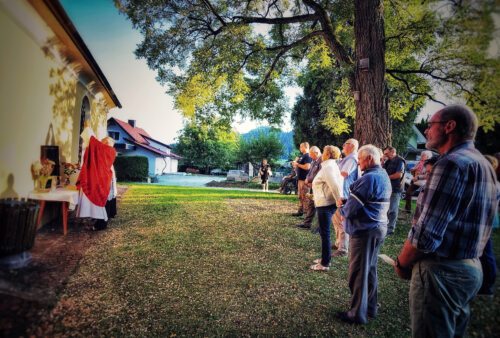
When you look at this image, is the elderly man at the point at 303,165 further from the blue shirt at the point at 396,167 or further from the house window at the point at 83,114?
the house window at the point at 83,114

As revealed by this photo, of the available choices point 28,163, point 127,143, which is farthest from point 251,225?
point 127,143

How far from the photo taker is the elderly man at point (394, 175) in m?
7.06

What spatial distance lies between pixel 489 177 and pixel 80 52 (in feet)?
25.8

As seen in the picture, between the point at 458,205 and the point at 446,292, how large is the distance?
582 millimetres

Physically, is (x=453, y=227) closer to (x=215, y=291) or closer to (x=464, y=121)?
(x=464, y=121)

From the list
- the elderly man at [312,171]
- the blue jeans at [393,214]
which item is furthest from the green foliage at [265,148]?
the blue jeans at [393,214]

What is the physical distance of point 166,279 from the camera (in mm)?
3818

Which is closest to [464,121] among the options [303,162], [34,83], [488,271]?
[488,271]

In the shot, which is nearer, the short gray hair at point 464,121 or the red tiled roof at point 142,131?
the short gray hair at point 464,121

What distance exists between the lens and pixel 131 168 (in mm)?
23188

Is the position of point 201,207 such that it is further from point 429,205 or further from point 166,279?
point 429,205

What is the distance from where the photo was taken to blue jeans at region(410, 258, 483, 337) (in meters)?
1.74

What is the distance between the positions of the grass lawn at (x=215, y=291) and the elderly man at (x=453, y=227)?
128 cm

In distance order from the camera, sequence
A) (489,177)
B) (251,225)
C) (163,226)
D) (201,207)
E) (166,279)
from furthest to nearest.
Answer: (201,207)
(251,225)
(163,226)
(166,279)
(489,177)
